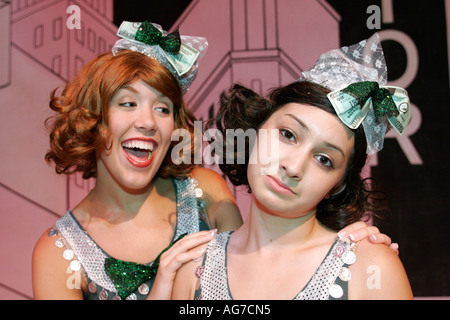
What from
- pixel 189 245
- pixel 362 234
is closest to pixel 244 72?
pixel 189 245

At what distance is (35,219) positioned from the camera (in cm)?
312

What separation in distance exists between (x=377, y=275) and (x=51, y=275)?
1.14 meters

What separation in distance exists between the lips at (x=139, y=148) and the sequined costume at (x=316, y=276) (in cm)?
42

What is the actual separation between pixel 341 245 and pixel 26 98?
2.31 metres

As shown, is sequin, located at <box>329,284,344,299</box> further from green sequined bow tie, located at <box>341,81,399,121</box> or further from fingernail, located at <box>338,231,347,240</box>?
green sequined bow tie, located at <box>341,81,399,121</box>

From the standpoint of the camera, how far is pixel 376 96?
150 cm

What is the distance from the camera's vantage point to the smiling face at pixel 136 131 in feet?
5.96

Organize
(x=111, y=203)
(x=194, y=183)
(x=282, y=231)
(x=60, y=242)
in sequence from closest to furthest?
(x=282, y=231) → (x=60, y=242) → (x=111, y=203) → (x=194, y=183)

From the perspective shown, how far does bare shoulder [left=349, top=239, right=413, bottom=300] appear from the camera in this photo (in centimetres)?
136

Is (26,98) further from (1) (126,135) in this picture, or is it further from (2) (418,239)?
(2) (418,239)

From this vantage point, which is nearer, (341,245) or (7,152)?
(341,245)

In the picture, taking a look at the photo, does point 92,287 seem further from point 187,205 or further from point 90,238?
point 187,205

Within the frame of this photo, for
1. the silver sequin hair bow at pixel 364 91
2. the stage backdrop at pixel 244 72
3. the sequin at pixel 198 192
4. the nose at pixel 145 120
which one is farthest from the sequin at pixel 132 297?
the stage backdrop at pixel 244 72
